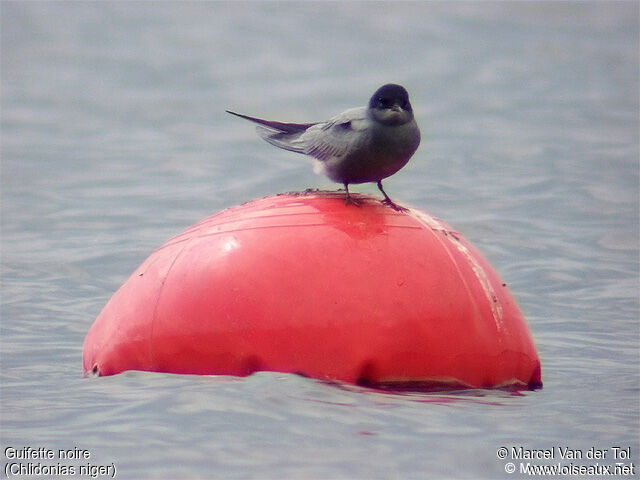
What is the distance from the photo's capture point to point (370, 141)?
26.2 feet

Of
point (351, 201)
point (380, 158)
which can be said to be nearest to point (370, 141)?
point (380, 158)

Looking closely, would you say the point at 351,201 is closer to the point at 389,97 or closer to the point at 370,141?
the point at 370,141

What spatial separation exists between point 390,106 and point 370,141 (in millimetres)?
241

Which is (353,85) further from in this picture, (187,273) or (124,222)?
(187,273)

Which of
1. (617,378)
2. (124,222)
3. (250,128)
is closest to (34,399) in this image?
(617,378)

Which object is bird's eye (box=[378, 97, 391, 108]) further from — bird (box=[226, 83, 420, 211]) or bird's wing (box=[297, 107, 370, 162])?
bird's wing (box=[297, 107, 370, 162])

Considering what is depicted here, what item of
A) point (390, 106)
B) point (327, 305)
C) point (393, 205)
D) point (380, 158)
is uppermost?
point (390, 106)

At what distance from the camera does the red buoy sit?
7.55 meters

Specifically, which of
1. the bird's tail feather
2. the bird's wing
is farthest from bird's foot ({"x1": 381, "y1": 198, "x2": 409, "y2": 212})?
the bird's tail feather

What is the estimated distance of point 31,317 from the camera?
38.9 feet

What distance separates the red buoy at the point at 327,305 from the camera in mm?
7547

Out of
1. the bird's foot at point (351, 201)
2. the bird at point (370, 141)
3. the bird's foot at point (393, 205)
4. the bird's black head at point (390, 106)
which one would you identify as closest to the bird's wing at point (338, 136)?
the bird at point (370, 141)

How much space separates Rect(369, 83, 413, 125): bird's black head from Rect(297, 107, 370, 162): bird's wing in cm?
11

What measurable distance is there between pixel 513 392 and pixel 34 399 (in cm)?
320
